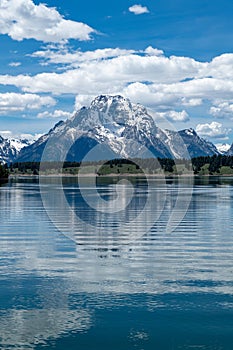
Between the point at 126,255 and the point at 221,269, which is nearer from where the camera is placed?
the point at 221,269

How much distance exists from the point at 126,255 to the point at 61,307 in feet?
61.1

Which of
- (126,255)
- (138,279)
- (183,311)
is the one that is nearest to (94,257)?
(126,255)

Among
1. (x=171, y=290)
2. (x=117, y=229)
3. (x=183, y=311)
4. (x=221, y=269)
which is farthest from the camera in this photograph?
(x=117, y=229)

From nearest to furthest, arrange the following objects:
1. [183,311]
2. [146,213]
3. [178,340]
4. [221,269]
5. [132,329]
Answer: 1. [178,340]
2. [132,329]
3. [183,311]
4. [221,269]
5. [146,213]

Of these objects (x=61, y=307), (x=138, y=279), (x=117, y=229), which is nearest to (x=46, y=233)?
(x=117, y=229)

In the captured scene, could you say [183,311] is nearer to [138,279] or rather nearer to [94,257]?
[138,279]

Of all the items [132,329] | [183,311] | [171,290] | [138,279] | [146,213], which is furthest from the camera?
[146,213]

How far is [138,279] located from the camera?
39844 mm

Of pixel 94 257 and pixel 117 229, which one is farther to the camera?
pixel 117 229

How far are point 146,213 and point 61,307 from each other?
6610 centimetres

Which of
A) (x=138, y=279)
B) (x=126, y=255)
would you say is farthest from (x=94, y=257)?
(x=138, y=279)

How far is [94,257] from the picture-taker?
4934 cm

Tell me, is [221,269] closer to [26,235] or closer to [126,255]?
[126,255]

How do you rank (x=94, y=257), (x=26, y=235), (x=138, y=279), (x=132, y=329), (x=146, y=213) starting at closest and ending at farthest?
(x=132, y=329) < (x=138, y=279) < (x=94, y=257) < (x=26, y=235) < (x=146, y=213)
